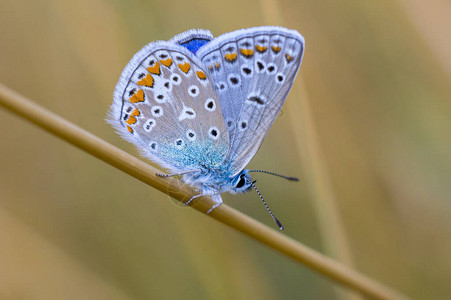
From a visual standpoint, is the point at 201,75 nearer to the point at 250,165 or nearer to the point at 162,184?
the point at 162,184

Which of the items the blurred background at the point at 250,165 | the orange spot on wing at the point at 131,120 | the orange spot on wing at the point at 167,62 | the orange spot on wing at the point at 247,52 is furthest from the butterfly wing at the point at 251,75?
the orange spot on wing at the point at 131,120

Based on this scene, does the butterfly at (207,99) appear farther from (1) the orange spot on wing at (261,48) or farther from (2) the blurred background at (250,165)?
(2) the blurred background at (250,165)

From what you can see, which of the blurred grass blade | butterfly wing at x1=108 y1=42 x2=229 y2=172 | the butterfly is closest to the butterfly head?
the butterfly

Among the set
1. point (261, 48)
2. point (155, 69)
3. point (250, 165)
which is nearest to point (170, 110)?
point (155, 69)

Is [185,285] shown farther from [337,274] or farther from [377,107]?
[377,107]

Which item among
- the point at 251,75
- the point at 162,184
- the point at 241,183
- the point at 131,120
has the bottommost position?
the point at 241,183

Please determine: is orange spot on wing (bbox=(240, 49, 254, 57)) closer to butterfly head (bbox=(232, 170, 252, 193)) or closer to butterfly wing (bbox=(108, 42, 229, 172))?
butterfly wing (bbox=(108, 42, 229, 172))
